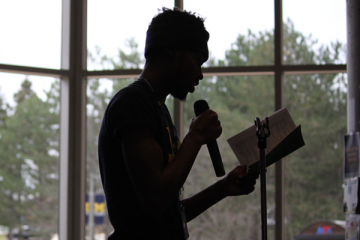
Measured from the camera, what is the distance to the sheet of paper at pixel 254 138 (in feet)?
5.15

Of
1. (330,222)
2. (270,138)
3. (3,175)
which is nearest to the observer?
(270,138)

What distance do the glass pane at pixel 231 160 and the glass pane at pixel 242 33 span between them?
0.16 metres

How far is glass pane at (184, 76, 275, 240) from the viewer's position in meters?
3.31

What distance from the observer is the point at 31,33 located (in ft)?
11.7

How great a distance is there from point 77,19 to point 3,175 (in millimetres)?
1507

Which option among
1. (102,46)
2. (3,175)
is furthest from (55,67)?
(3,175)

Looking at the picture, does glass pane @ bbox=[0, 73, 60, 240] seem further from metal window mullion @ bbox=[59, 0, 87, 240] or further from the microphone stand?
the microphone stand

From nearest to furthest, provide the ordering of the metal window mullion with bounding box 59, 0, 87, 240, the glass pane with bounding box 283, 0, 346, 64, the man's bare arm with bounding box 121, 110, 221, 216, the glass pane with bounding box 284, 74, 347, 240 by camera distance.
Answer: the man's bare arm with bounding box 121, 110, 221, 216 < the glass pane with bounding box 284, 74, 347, 240 < the glass pane with bounding box 283, 0, 346, 64 < the metal window mullion with bounding box 59, 0, 87, 240

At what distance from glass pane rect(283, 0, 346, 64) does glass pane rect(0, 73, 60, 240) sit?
2.05 m

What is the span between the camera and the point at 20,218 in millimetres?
3582

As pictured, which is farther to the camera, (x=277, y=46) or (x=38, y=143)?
(x=38, y=143)

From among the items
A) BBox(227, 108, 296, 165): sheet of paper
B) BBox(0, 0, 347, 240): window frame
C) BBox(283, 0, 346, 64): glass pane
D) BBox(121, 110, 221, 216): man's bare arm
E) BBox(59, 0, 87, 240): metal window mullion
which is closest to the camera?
BBox(121, 110, 221, 216): man's bare arm

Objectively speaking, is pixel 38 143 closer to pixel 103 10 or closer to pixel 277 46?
pixel 103 10

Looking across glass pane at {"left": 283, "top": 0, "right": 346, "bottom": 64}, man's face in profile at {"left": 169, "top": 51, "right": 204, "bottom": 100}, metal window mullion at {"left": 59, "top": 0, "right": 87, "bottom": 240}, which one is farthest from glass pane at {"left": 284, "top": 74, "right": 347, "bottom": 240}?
man's face in profile at {"left": 169, "top": 51, "right": 204, "bottom": 100}
